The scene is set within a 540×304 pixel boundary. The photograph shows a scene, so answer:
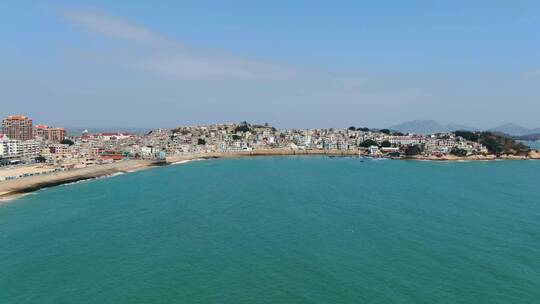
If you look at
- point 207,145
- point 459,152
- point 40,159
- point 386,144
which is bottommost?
point 40,159

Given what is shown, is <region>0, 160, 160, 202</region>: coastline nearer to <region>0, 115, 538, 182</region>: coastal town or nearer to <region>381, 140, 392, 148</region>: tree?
<region>0, 115, 538, 182</region>: coastal town

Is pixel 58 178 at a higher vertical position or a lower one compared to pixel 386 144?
lower

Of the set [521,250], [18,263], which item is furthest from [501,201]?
[18,263]

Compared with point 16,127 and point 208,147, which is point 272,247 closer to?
point 208,147

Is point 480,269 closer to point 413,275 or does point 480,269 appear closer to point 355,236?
point 413,275

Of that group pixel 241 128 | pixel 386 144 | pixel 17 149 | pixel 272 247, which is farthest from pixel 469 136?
pixel 17 149

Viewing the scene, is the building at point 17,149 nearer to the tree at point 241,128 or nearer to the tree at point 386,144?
the tree at point 241,128

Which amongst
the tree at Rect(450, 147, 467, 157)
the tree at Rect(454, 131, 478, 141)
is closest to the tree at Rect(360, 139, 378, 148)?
the tree at Rect(450, 147, 467, 157)
